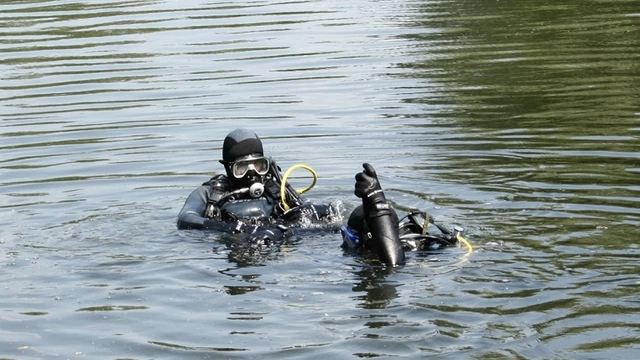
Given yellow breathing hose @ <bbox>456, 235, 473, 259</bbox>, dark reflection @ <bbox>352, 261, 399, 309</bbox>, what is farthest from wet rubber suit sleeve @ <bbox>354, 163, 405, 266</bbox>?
yellow breathing hose @ <bbox>456, 235, 473, 259</bbox>

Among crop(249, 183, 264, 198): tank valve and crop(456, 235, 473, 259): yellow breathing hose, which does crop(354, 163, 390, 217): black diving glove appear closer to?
crop(456, 235, 473, 259): yellow breathing hose

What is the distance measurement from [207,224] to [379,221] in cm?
187

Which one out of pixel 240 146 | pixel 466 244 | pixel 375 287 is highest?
pixel 240 146

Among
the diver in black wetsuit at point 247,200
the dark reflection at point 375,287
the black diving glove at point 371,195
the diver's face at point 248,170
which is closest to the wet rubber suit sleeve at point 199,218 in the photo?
the diver in black wetsuit at point 247,200

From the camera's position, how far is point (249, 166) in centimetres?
1066

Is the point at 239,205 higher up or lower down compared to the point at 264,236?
higher up

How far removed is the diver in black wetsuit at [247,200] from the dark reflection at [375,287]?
1383 mm

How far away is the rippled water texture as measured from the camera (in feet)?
25.9

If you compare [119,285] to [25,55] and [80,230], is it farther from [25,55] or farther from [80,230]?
[25,55]

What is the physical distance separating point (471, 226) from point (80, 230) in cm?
349

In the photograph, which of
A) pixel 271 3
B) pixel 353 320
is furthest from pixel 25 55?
pixel 353 320

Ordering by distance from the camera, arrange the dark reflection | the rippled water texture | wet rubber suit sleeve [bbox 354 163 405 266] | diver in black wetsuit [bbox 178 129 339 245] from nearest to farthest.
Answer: the rippled water texture < the dark reflection < wet rubber suit sleeve [bbox 354 163 405 266] < diver in black wetsuit [bbox 178 129 339 245]

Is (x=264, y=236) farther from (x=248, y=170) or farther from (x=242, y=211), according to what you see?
(x=248, y=170)

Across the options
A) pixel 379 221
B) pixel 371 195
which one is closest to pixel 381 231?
pixel 379 221
